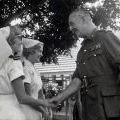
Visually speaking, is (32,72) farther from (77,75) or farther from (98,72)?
(98,72)

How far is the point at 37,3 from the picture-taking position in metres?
11.6

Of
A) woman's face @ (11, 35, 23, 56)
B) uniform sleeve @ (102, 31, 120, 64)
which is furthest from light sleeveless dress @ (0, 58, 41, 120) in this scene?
uniform sleeve @ (102, 31, 120, 64)

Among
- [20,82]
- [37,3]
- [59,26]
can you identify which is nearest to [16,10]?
[37,3]

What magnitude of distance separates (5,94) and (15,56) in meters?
0.42

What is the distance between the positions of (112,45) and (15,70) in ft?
3.47

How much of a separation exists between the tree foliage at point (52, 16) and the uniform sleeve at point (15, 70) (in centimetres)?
731

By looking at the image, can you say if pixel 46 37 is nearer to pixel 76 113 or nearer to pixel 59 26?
pixel 59 26

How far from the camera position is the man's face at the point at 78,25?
14.2 feet

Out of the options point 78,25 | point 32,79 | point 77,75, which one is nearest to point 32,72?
point 32,79

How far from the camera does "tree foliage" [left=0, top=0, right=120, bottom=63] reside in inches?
444

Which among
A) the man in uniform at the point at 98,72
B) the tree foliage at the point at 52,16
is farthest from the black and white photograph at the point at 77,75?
the tree foliage at the point at 52,16

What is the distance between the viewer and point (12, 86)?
152 inches

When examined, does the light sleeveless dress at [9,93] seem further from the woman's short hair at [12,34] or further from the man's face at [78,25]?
the man's face at [78,25]

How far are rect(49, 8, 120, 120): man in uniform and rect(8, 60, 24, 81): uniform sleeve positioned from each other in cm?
75
